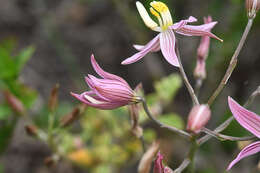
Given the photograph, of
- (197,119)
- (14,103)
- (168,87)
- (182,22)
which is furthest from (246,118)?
(14,103)

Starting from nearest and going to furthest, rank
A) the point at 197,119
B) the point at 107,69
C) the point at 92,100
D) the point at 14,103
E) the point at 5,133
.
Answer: the point at 197,119 < the point at 92,100 < the point at 14,103 < the point at 5,133 < the point at 107,69

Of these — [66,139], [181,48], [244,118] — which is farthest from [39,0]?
[244,118]

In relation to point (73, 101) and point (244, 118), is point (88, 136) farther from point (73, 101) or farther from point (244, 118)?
point (244, 118)

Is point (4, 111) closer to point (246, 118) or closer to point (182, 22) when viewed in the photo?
point (182, 22)

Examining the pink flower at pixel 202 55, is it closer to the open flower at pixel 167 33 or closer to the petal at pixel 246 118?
the open flower at pixel 167 33

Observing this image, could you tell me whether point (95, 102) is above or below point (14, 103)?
above

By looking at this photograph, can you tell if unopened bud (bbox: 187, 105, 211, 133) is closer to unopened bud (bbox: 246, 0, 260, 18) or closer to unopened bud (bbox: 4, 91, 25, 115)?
unopened bud (bbox: 246, 0, 260, 18)
